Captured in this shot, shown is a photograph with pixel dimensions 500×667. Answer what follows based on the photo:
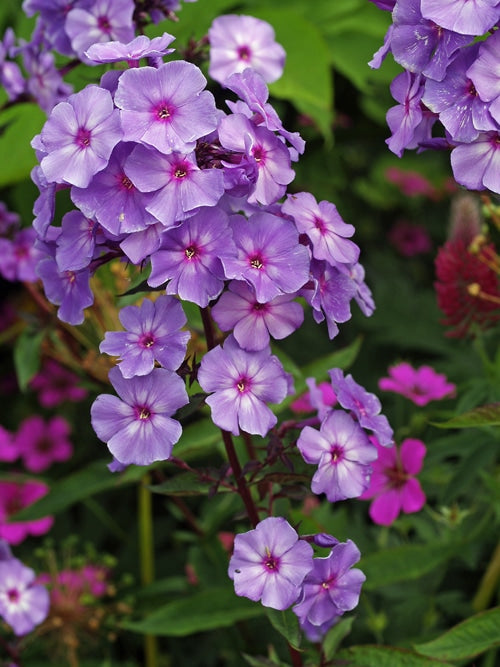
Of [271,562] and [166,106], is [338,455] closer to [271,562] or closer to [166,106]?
[271,562]

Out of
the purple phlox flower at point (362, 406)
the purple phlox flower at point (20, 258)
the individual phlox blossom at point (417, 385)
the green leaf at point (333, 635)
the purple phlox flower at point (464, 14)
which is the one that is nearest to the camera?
the purple phlox flower at point (464, 14)

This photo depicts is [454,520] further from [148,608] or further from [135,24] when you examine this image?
[135,24]

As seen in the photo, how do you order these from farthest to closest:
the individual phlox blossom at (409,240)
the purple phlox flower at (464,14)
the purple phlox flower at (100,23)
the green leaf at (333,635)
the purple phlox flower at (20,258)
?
the individual phlox blossom at (409,240) < the purple phlox flower at (20,258) < the purple phlox flower at (100,23) < the green leaf at (333,635) < the purple phlox flower at (464,14)

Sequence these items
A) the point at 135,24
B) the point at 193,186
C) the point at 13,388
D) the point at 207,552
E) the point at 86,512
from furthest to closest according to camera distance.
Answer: the point at 13,388
the point at 86,512
the point at 207,552
the point at 135,24
the point at 193,186

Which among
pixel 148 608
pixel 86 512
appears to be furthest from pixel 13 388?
pixel 148 608

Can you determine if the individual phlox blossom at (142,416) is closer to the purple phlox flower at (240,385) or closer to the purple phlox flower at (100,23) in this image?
the purple phlox flower at (240,385)

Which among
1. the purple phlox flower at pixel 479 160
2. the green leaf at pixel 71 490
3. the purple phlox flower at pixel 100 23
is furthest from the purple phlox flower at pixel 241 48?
the green leaf at pixel 71 490

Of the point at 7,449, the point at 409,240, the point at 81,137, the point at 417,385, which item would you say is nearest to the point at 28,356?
the point at 7,449
